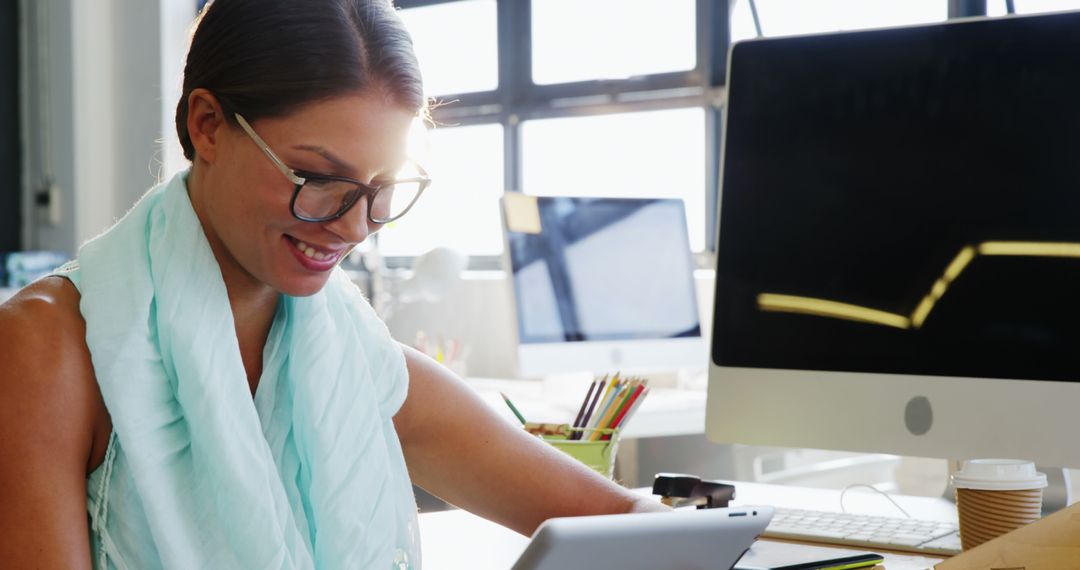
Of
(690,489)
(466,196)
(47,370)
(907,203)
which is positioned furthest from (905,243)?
(466,196)

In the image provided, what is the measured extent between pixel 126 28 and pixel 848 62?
3860 mm

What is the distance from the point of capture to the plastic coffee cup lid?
1.05 metres

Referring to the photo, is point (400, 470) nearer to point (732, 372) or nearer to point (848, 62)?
point (732, 372)

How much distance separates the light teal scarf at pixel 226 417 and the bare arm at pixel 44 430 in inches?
0.8

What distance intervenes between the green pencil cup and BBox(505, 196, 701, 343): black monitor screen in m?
1.10

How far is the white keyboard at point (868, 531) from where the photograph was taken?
3.64 ft

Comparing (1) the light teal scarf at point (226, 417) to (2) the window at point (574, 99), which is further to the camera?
(2) the window at point (574, 99)

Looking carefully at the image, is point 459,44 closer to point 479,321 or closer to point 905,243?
point 479,321

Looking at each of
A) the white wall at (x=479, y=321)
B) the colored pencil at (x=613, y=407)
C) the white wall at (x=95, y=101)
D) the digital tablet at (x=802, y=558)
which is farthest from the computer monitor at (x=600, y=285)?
the white wall at (x=95, y=101)

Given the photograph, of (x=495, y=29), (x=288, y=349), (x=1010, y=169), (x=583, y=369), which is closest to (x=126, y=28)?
(x=495, y=29)

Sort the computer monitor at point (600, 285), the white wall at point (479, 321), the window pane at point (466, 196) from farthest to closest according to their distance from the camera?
the window pane at point (466, 196), the white wall at point (479, 321), the computer monitor at point (600, 285)

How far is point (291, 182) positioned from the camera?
37.3 inches

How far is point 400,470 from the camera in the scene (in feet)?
3.69

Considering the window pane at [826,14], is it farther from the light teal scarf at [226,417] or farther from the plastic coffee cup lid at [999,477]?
the light teal scarf at [226,417]
